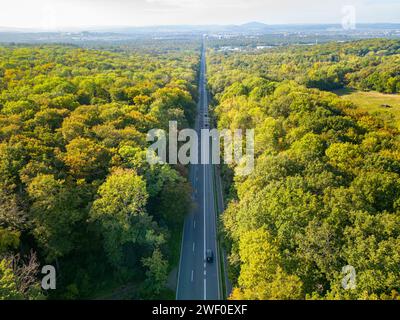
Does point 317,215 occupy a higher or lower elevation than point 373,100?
lower

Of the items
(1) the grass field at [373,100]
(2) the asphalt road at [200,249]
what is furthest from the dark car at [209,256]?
(1) the grass field at [373,100]

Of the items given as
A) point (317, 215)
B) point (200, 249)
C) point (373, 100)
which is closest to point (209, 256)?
point (200, 249)

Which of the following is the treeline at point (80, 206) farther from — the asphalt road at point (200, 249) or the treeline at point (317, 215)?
the treeline at point (317, 215)

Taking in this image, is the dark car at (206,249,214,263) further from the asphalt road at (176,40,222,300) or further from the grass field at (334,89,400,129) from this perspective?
the grass field at (334,89,400,129)

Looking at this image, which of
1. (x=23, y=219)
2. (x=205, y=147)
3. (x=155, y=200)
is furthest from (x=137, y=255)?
(x=205, y=147)

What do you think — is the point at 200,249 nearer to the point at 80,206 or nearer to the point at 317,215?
the point at 80,206

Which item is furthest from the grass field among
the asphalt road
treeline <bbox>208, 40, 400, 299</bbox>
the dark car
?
the dark car
